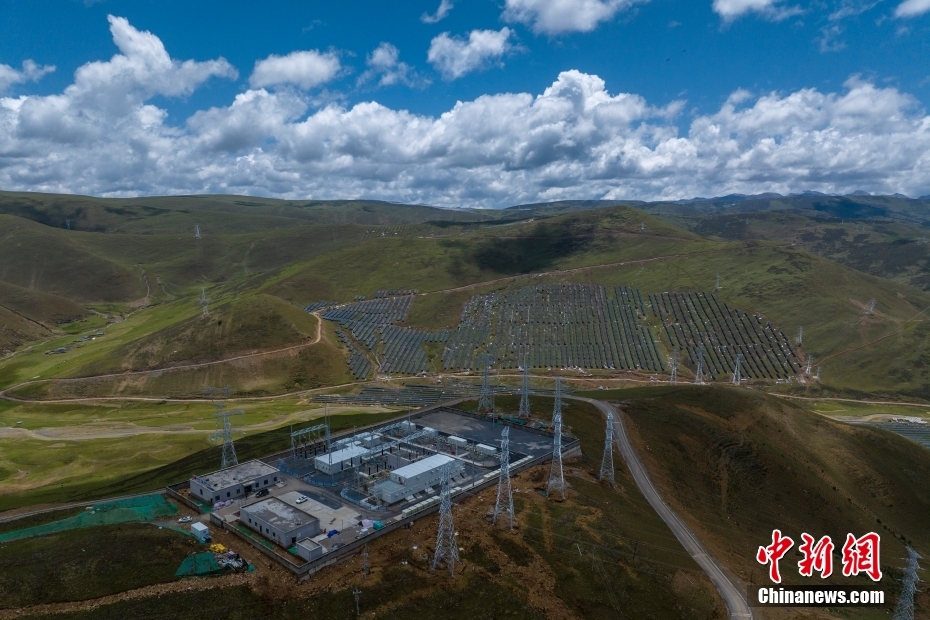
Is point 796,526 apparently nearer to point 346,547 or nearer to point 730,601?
point 730,601

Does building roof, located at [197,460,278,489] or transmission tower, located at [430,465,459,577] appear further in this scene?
building roof, located at [197,460,278,489]

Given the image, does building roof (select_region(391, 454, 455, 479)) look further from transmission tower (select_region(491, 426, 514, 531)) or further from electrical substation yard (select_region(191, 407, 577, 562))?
transmission tower (select_region(491, 426, 514, 531))

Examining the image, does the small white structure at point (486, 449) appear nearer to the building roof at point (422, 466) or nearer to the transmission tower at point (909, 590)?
the building roof at point (422, 466)

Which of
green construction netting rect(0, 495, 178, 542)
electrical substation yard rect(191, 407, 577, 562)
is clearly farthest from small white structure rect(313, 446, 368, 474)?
green construction netting rect(0, 495, 178, 542)

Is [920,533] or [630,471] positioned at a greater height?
[630,471]

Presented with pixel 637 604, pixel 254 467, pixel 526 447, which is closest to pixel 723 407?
pixel 526 447

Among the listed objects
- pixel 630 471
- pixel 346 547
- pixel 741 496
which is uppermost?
pixel 346 547

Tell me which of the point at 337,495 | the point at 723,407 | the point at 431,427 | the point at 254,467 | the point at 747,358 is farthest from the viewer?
the point at 747,358
